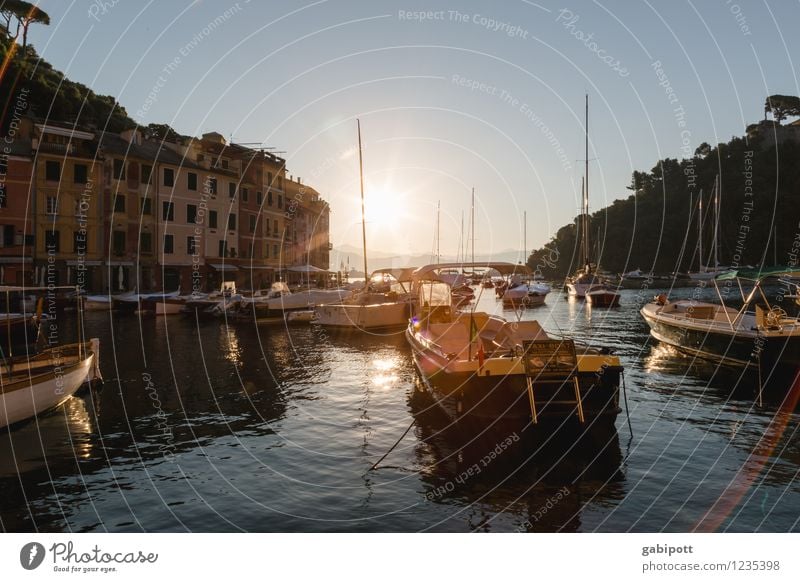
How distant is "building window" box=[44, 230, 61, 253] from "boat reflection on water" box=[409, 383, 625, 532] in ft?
156

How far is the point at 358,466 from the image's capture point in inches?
478

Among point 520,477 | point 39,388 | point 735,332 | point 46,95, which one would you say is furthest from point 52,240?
point 735,332

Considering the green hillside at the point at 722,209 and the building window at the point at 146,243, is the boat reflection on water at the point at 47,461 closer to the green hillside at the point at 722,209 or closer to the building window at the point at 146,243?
the building window at the point at 146,243

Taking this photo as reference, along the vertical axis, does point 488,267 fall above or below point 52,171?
below

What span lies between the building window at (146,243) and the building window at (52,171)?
9290 millimetres

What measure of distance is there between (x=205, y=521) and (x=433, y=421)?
25.0 ft

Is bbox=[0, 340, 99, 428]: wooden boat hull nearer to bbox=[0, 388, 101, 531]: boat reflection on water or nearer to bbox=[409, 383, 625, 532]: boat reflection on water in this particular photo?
bbox=[0, 388, 101, 531]: boat reflection on water

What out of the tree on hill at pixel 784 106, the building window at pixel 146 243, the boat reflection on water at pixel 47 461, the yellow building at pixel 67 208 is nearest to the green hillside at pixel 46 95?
the yellow building at pixel 67 208

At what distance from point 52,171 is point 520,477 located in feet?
175

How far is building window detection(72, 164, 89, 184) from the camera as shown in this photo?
2019 inches

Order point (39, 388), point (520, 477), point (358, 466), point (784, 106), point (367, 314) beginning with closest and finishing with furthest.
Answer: point (520, 477) < point (358, 466) < point (39, 388) < point (367, 314) < point (784, 106)

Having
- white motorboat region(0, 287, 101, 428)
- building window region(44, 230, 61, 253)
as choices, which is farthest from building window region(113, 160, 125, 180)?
white motorboat region(0, 287, 101, 428)

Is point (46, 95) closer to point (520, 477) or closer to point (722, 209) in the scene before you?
point (520, 477)
